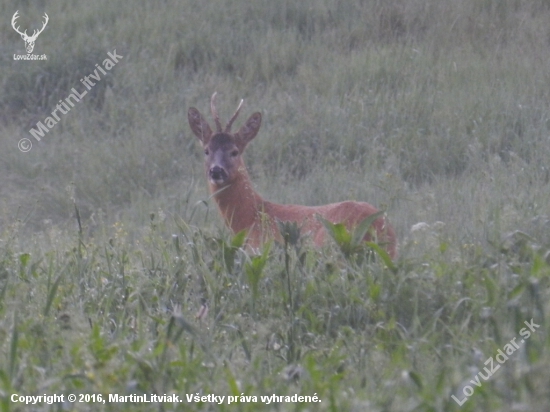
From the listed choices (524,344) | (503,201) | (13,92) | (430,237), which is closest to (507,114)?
(503,201)

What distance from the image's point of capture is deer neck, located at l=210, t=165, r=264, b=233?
295 inches

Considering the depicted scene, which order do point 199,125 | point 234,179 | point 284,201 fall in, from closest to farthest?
point 234,179, point 199,125, point 284,201

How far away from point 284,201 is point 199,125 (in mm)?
1350

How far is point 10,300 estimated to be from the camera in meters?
4.36

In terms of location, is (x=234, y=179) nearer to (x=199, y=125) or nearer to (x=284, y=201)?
(x=199, y=125)

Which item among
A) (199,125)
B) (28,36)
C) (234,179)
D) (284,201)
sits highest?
(199,125)

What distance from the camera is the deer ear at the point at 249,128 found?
8.16 metres

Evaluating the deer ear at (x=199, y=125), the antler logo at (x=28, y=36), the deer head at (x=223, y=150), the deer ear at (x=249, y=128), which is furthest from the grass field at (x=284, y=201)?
the deer ear at (x=249, y=128)

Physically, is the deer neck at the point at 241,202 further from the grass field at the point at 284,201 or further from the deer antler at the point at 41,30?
the deer antler at the point at 41,30

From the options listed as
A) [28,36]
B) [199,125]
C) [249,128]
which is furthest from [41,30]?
[249,128]

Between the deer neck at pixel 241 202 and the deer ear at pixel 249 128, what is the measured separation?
54 centimetres

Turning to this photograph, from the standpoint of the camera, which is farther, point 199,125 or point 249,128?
point 199,125

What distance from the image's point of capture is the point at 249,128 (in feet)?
27.0

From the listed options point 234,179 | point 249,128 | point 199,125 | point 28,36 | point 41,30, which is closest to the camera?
point 234,179
